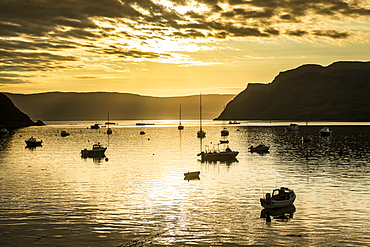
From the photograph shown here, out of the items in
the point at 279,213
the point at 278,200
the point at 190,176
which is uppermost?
the point at 278,200

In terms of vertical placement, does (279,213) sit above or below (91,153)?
below

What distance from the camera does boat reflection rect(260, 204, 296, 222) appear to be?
47231mm

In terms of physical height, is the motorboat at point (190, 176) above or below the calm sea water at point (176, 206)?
above

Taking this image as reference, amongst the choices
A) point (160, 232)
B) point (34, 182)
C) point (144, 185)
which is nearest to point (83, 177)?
point (34, 182)

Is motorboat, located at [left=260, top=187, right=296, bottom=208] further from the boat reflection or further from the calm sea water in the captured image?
the calm sea water

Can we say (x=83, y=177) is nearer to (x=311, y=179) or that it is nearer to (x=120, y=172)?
(x=120, y=172)

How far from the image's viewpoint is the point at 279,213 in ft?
160

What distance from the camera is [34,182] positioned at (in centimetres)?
7312

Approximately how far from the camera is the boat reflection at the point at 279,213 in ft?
155

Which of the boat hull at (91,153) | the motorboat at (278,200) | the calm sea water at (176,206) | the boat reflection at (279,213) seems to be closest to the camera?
the calm sea water at (176,206)

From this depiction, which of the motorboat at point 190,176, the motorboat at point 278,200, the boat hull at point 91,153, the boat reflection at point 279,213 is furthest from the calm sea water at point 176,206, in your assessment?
the boat hull at point 91,153

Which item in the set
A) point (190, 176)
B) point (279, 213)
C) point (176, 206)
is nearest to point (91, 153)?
point (190, 176)

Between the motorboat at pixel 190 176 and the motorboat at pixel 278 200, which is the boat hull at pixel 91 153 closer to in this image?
the motorboat at pixel 190 176

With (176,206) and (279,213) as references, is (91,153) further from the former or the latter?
(279,213)
